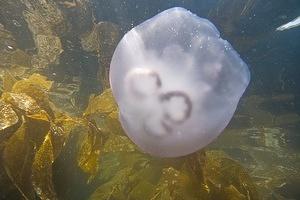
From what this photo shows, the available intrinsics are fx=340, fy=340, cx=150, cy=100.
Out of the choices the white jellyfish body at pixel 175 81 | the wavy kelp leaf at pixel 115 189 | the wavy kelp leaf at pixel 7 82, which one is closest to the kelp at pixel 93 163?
the wavy kelp leaf at pixel 115 189

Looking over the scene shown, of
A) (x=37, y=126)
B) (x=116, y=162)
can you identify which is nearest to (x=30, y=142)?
(x=37, y=126)

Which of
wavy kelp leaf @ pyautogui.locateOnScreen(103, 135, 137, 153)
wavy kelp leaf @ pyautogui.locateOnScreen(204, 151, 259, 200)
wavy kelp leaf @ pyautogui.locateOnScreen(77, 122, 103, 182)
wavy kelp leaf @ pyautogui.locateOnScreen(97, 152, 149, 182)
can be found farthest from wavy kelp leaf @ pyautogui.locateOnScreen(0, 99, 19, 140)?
wavy kelp leaf @ pyautogui.locateOnScreen(204, 151, 259, 200)

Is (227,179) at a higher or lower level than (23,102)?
lower

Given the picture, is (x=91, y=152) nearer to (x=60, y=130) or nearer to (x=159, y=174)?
(x=60, y=130)

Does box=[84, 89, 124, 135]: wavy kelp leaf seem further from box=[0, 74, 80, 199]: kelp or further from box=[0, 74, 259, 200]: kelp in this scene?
box=[0, 74, 80, 199]: kelp

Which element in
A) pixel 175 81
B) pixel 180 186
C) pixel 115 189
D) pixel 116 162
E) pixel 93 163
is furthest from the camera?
pixel 116 162

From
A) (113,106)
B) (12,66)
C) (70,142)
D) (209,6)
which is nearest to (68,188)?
(70,142)
